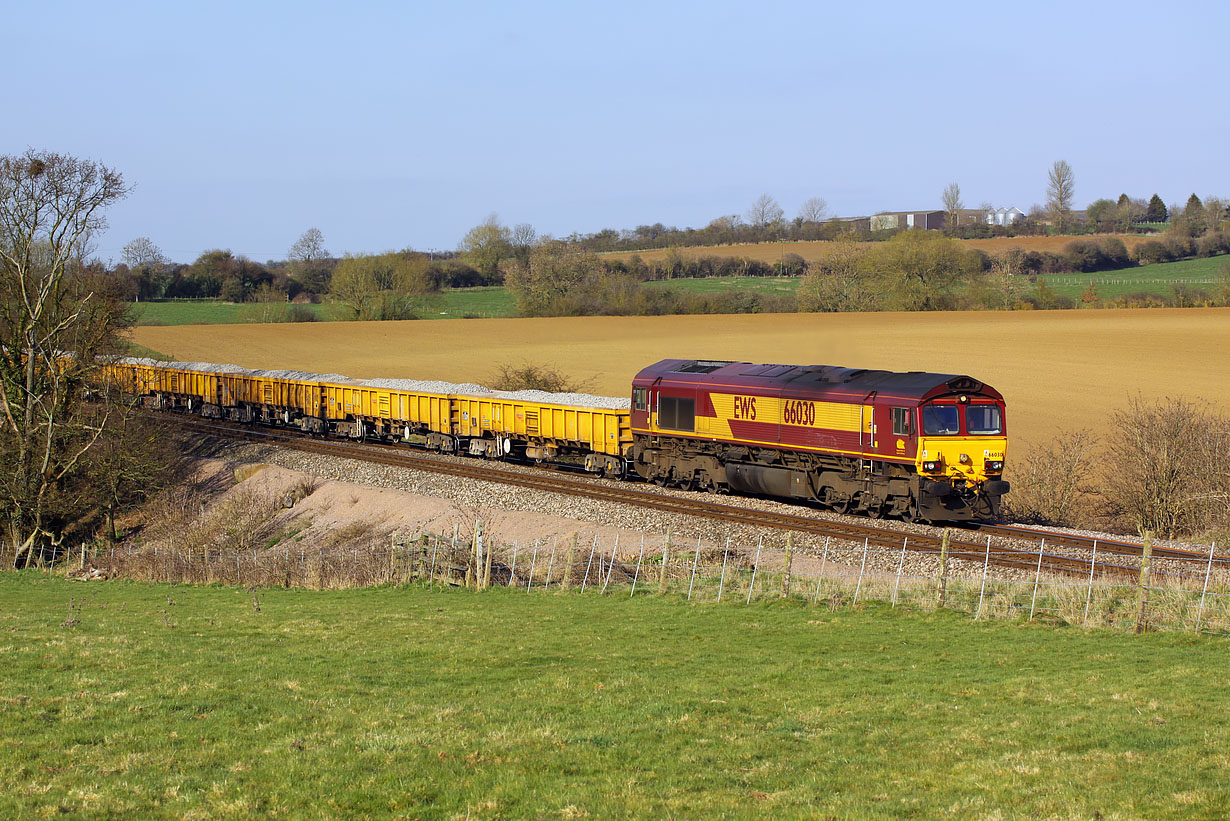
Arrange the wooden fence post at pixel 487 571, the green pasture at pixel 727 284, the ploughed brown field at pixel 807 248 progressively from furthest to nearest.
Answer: the ploughed brown field at pixel 807 248, the green pasture at pixel 727 284, the wooden fence post at pixel 487 571

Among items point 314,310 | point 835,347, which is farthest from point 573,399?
point 314,310

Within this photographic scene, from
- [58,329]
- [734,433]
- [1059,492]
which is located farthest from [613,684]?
[58,329]

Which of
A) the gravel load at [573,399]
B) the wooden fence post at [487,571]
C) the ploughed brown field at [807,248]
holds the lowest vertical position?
the wooden fence post at [487,571]

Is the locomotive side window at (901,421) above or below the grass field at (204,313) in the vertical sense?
above

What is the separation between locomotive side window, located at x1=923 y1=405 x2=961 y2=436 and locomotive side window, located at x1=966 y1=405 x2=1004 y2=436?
0.39m

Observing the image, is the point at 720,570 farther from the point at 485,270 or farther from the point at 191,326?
the point at 485,270

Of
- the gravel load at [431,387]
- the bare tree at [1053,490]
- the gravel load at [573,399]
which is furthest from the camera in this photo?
the gravel load at [431,387]

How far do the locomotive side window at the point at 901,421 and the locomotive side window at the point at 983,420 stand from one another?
167 cm

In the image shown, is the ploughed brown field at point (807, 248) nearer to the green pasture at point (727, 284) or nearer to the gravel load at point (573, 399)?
the green pasture at point (727, 284)

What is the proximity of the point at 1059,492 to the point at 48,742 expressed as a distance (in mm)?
30823

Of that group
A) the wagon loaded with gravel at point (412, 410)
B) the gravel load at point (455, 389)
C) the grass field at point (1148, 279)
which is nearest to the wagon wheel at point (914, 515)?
the wagon loaded with gravel at point (412, 410)

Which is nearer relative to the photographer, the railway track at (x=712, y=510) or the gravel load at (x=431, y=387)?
the railway track at (x=712, y=510)

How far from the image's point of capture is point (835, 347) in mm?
59219

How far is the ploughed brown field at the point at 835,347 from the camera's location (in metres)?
54.4
